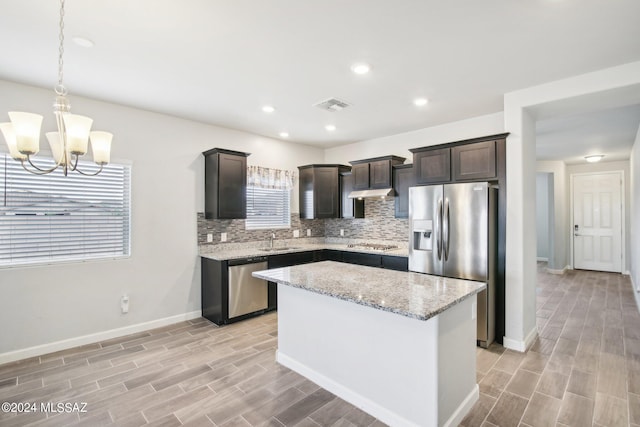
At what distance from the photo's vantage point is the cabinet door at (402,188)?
4.70 metres

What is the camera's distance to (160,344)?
11.6ft

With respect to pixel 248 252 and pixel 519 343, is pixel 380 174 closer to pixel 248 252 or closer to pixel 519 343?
pixel 248 252

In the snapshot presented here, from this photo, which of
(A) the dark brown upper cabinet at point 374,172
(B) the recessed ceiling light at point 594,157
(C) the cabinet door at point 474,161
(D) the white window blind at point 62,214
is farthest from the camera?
(B) the recessed ceiling light at point 594,157

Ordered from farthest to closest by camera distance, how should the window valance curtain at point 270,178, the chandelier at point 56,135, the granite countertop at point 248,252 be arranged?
the window valance curtain at point 270,178, the granite countertop at point 248,252, the chandelier at point 56,135

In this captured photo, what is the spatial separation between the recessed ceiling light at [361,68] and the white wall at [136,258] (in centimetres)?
254

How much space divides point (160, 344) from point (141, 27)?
3.08m

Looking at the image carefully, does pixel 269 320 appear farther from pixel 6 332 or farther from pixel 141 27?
pixel 141 27

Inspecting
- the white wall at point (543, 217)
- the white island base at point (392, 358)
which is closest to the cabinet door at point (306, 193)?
the white island base at point (392, 358)

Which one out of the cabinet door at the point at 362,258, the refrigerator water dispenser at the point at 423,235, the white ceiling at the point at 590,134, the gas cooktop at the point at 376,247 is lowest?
the cabinet door at the point at 362,258

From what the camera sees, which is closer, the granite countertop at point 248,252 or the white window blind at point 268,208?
the granite countertop at point 248,252

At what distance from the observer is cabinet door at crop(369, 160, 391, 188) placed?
4863 millimetres

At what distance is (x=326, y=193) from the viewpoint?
5539 millimetres

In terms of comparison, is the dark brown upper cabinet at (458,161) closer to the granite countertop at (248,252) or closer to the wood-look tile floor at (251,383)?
the granite countertop at (248,252)

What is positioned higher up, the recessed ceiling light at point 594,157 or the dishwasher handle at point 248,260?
the recessed ceiling light at point 594,157
